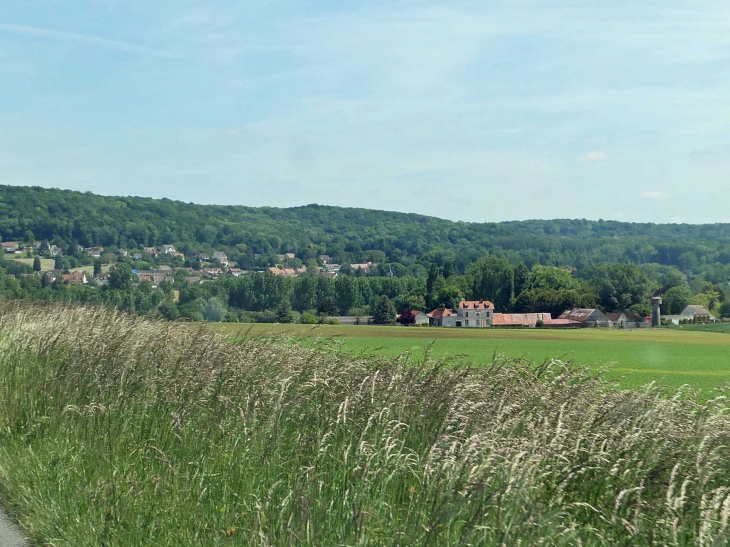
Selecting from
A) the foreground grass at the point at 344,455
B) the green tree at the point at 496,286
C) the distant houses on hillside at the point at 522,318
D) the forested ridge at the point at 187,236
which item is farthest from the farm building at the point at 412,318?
the foreground grass at the point at 344,455

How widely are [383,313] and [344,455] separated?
291ft

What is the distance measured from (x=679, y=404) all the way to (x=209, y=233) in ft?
576

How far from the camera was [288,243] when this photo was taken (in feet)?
643

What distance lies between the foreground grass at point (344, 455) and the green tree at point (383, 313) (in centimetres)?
8239

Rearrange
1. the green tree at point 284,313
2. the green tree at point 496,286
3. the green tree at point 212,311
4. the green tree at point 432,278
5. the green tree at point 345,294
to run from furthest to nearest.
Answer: the green tree at point 432,278 < the green tree at point 496,286 < the green tree at point 345,294 < the green tree at point 284,313 < the green tree at point 212,311

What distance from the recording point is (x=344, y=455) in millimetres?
5465

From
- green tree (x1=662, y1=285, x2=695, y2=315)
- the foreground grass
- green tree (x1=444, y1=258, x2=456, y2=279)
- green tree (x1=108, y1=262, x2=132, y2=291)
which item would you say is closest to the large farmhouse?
green tree (x1=444, y1=258, x2=456, y2=279)

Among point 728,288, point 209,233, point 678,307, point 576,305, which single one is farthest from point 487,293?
point 209,233

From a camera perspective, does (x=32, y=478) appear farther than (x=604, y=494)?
Yes

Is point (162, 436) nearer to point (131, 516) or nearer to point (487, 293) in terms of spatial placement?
point (131, 516)

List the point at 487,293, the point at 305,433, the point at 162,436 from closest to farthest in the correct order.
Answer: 1. the point at 305,433
2. the point at 162,436
3. the point at 487,293

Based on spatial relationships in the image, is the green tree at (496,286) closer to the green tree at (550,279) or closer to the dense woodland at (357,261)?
the dense woodland at (357,261)

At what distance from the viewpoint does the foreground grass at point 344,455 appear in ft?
15.4

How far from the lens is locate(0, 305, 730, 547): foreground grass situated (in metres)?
4.68
